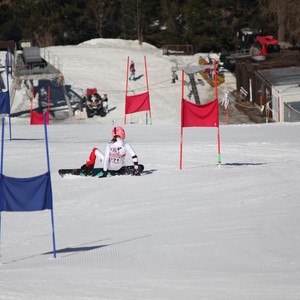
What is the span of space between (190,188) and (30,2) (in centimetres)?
4801

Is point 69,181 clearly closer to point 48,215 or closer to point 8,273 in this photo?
point 48,215

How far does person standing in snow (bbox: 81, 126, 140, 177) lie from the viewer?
1867 centimetres

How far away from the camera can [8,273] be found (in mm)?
11492

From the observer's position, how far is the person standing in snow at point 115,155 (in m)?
18.7

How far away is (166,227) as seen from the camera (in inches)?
575

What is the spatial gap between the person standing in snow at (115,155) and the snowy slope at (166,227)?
0.97ft

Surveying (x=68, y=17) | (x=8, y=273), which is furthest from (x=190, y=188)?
(x=68, y=17)

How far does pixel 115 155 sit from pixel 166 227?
4.52 m

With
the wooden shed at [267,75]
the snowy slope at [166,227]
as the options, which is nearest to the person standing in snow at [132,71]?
the wooden shed at [267,75]

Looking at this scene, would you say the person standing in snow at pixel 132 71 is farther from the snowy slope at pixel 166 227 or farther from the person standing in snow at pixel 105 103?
the snowy slope at pixel 166 227

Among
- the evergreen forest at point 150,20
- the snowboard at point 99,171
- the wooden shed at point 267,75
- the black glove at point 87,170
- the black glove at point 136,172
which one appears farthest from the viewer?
the evergreen forest at point 150,20

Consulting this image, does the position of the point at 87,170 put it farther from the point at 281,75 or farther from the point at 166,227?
the point at 281,75

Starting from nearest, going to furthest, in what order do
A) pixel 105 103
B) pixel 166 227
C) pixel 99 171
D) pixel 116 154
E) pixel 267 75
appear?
pixel 166 227
pixel 116 154
pixel 99 171
pixel 105 103
pixel 267 75

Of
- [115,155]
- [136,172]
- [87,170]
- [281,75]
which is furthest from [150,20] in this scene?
[115,155]
